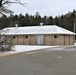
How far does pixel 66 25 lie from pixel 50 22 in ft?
25.6

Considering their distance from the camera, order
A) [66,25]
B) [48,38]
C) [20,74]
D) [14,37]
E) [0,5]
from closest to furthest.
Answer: [20,74] → [0,5] → [48,38] → [14,37] → [66,25]

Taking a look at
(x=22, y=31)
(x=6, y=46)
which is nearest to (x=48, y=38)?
(x=22, y=31)

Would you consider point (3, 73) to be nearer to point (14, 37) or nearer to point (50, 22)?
point (14, 37)

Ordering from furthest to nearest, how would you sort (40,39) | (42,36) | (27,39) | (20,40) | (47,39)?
(20,40) → (27,39) → (40,39) → (42,36) → (47,39)

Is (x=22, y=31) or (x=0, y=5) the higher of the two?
(x=0, y=5)

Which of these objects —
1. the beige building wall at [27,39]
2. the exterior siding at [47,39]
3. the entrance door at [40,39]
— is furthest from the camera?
A: the beige building wall at [27,39]

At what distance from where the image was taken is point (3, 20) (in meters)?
31.2

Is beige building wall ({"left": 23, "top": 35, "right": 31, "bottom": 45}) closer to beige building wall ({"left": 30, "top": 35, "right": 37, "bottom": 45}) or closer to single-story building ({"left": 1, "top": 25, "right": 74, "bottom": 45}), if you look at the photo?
single-story building ({"left": 1, "top": 25, "right": 74, "bottom": 45})

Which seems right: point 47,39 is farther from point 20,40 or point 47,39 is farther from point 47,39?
point 20,40

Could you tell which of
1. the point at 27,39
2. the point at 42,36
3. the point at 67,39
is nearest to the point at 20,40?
the point at 27,39

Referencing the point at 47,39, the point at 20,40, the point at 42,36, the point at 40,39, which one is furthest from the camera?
the point at 20,40

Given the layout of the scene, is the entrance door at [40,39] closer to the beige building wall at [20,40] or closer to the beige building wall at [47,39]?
the beige building wall at [47,39]

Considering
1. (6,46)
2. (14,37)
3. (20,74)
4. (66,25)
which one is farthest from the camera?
(66,25)

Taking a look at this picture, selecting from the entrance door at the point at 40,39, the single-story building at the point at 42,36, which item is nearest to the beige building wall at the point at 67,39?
the single-story building at the point at 42,36
